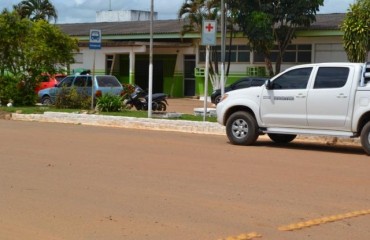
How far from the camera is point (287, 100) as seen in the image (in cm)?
1450

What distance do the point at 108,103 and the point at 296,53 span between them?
16.4 metres

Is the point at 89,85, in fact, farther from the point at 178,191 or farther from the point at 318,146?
the point at 178,191

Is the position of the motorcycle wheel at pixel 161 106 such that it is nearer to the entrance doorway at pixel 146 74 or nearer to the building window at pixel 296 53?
the building window at pixel 296 53

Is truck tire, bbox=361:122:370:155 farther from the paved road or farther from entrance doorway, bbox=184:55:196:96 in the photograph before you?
entrance doorway, bbox=184:55:196:96

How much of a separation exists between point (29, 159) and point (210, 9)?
81.3ft

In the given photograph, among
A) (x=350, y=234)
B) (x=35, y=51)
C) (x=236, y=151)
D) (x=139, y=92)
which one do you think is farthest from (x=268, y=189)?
(x=35, y=51)

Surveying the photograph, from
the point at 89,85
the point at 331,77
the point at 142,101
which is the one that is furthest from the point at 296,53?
the point at 331,77

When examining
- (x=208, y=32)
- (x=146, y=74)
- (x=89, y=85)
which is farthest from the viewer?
(x=146, y=74)

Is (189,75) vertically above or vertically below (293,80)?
below

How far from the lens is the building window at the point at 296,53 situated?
119ft

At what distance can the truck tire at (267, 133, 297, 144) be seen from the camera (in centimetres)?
1589

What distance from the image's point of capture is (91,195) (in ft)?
28.7

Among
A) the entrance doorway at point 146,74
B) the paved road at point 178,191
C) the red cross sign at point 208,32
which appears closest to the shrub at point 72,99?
the red cross sign at point 208,32

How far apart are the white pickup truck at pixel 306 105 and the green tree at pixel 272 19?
59.2 ft
